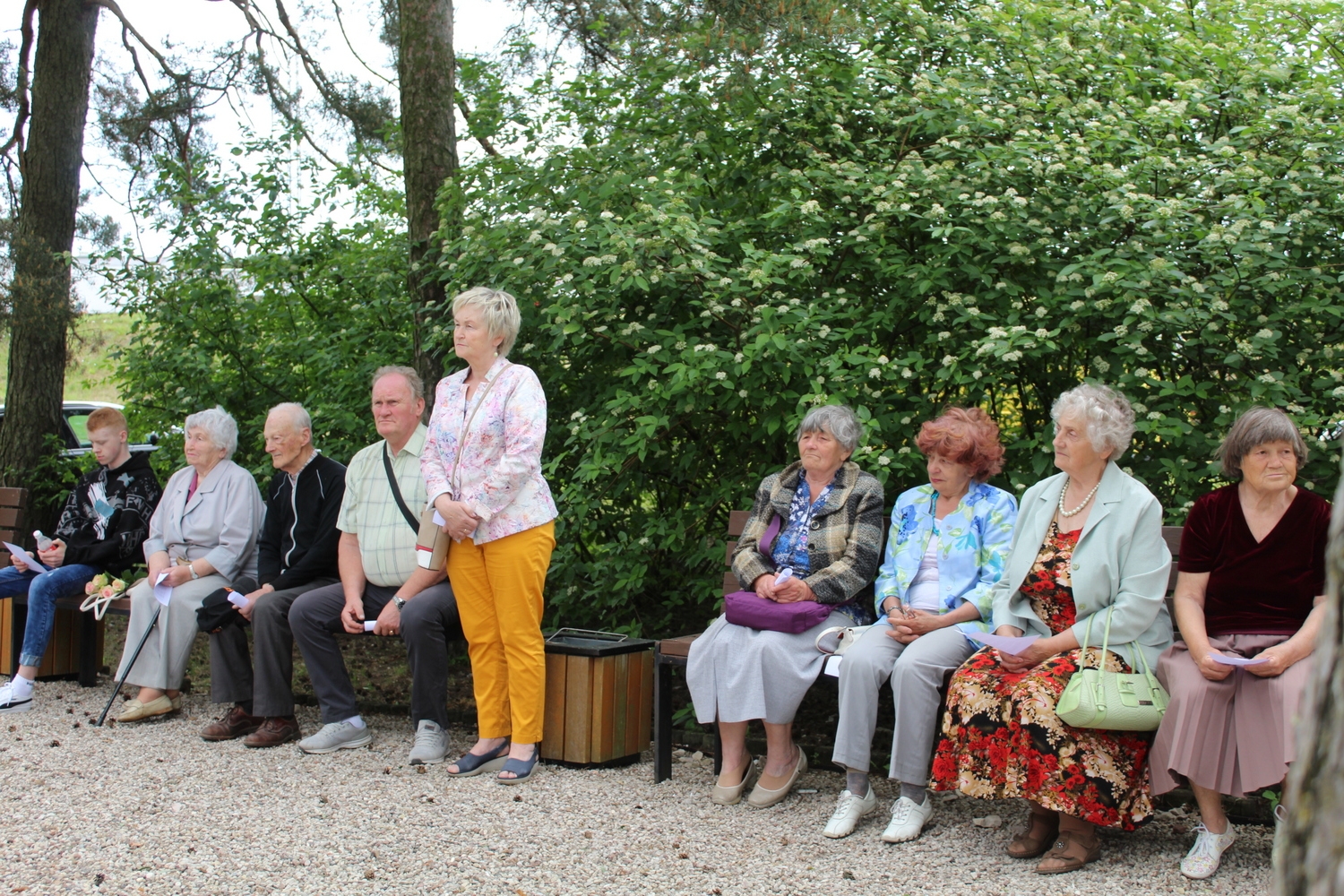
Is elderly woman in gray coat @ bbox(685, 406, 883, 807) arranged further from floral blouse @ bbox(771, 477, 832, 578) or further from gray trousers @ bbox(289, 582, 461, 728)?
gray trousers @ bbox(289, 582, 461, 728)

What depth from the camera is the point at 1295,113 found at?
15.2 feet

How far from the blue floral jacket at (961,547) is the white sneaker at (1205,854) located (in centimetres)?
91

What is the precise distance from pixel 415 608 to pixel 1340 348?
3.46 meters

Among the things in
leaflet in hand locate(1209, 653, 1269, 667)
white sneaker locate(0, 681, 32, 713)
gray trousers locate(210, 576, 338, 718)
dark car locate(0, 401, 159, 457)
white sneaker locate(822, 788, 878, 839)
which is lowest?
white sneaker locate(0, 681, 32, 713)

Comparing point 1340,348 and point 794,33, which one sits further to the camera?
point 794,33

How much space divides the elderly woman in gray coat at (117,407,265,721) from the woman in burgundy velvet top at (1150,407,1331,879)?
394 centimetres

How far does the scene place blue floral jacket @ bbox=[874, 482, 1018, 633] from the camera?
3990 millimetres

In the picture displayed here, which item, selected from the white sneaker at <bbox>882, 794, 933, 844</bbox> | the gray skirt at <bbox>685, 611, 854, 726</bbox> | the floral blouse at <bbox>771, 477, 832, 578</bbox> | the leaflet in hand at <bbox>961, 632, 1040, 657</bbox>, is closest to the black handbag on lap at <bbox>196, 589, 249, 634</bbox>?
the gray skirt at <bbox>685, 611, 854, 726</bbox>

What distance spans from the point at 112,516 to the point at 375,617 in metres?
1.94

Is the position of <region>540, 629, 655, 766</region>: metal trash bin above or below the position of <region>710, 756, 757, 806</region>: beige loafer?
above

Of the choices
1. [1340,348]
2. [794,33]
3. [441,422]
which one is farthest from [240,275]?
[1340,348]

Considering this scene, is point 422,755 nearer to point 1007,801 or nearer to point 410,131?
point 1007,801

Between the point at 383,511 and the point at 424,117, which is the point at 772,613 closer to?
the point at 383,511

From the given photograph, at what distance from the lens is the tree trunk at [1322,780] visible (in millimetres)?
803
